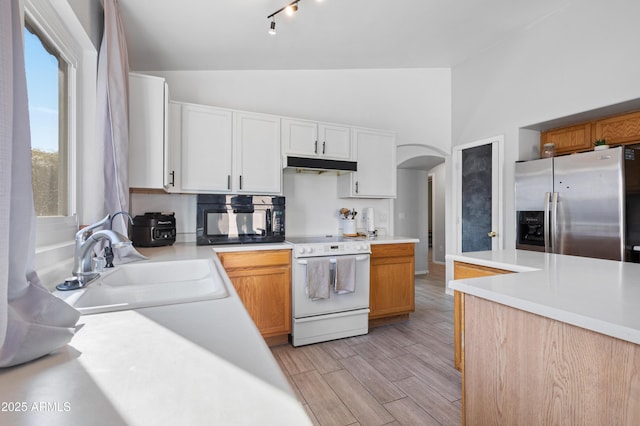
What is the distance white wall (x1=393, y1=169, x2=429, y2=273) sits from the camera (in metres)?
5.69

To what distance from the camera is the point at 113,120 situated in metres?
1.84

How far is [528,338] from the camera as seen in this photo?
3.61ft

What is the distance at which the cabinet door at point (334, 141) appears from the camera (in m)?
3.20

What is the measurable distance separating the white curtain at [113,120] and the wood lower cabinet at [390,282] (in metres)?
2.14

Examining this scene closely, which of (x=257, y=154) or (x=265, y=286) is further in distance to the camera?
(x=257, y=154)

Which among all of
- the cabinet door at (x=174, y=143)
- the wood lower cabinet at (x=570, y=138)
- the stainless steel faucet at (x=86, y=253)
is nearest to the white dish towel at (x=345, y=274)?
the cabinet door at (x=174, y=143)

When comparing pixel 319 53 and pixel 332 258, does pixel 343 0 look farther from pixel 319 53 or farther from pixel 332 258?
pixel 332 258

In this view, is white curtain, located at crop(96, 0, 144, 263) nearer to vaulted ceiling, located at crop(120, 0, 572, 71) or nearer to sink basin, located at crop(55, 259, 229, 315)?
sink basin, located at crop(55, 259, 229, 315)

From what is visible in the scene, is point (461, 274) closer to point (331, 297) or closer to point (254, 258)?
point (331, 297)

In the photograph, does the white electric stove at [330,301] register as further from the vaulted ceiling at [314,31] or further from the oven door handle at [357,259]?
the vaulted ceiling at [314,31]

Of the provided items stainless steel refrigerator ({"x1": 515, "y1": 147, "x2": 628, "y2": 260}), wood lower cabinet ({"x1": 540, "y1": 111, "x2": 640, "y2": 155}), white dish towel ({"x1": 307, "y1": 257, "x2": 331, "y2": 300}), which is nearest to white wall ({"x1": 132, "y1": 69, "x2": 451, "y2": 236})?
white dish towel ({"x1": 307, "y1": 257, "x2": 331, "y2": 300})

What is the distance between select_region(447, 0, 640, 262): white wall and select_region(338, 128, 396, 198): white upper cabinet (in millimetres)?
1313

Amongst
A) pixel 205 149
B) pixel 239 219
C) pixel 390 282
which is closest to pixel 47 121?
pixel 205 149

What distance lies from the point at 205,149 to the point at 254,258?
3.54 feet
